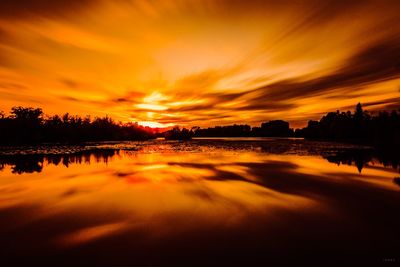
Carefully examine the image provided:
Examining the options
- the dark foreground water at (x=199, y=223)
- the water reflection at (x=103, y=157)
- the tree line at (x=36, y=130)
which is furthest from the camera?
the tree line at (x=36, y=130)

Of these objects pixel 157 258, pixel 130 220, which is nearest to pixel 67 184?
pixel 130 220

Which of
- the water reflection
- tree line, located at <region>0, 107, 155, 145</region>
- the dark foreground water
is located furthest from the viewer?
tree line, located at <region>0, 107, 155, 145</region>

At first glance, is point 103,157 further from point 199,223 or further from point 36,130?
point 36,130

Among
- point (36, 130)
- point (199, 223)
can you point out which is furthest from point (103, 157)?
point (36, 130)

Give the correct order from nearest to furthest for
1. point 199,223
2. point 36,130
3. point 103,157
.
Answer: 1. point 199,223
2. point 103,157
3. point 36,130

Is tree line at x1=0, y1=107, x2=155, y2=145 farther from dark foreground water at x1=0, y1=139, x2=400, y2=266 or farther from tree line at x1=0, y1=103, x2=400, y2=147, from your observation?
dark foreground water at x1=0, y1=139, x2=400, y2=266

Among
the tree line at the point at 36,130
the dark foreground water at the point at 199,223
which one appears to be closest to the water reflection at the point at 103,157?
the dark foreground water at the point at 199,223

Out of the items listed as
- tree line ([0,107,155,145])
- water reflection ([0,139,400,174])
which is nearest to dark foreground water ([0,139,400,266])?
water reflection ([0,139,400,174])

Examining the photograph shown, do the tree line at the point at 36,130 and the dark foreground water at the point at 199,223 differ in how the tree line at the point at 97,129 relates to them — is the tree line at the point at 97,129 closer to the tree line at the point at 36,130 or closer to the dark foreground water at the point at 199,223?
the tree line at the point at 36,130

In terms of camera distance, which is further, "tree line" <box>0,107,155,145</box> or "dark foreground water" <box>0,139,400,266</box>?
"tree line" <box>0,107,155,145</box>

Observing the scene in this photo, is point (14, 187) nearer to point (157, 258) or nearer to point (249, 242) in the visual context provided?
point (157, 258)

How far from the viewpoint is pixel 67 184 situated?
15148 mm

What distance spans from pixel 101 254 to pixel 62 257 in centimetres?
99

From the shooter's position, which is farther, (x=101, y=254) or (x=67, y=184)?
(x=67, y=184)
